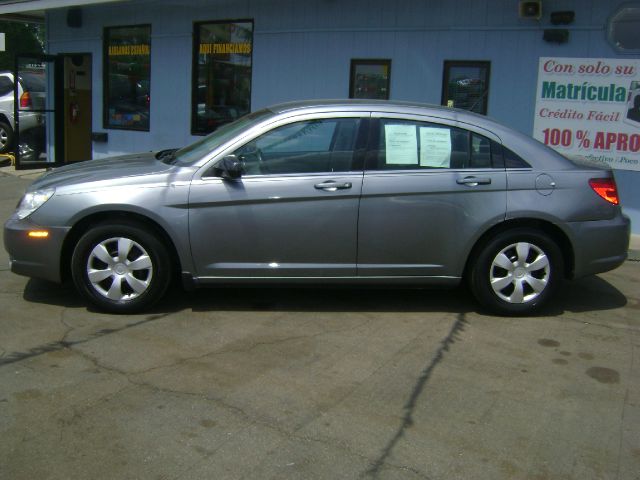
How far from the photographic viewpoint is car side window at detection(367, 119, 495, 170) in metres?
5.42

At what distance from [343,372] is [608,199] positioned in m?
2.70

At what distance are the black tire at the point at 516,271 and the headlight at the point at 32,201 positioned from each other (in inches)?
132

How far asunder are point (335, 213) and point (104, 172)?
1832 mm

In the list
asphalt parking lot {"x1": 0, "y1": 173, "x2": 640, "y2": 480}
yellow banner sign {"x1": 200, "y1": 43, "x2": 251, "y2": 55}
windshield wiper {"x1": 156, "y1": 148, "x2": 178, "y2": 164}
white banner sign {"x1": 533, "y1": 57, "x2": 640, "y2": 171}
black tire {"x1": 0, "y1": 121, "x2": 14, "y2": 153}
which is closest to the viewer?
asphalt parking lot {"x1": 0, "y1": 173, "x2": 640, "y2": 480}

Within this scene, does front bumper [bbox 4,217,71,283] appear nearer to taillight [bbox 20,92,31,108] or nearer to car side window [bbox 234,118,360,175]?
car side window [bbox 234,118,360,175]

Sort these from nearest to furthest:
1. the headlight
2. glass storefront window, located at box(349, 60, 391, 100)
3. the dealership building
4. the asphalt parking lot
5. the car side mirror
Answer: the asphalt parking lot < the car side mirror < the headlight < the dealership building < glass storefront window, located at box(349, 60, 391, 100)

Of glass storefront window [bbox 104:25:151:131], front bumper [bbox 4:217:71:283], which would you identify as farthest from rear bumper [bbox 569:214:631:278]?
glass storefront window [bbox 104:25:151:131]

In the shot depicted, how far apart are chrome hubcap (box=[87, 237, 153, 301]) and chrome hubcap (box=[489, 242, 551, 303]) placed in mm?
2702

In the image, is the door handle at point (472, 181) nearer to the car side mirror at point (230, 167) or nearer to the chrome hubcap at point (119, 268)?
the car side mirror at point (230, 167)

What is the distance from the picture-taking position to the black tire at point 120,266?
5.25 metres

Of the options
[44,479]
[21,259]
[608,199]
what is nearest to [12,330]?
[21,259]

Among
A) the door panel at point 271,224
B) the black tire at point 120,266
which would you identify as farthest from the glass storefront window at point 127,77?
the door panel at point 271,224

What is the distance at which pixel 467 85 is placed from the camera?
9.61 metres

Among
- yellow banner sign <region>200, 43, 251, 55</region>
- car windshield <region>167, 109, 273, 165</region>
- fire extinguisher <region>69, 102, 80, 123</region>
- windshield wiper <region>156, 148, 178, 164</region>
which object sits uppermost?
yellow banner sign <region>200, 43, 251, 55</region>
